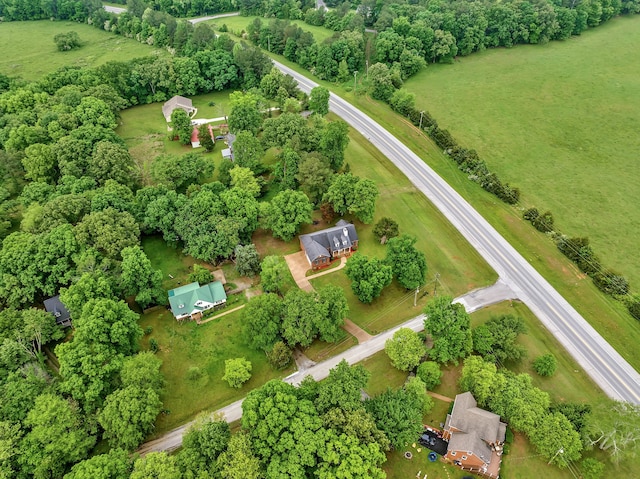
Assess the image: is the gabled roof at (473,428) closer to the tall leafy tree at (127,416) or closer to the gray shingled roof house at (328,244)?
the gray shingled roof house at (328,244)

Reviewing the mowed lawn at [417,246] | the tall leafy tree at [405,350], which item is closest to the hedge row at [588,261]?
the mowed lawn at [417,246]

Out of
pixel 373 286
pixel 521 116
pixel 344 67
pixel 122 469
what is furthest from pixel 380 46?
pixel 122 469

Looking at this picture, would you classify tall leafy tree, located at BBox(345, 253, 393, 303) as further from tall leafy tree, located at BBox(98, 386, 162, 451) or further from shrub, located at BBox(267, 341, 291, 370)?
tall leafy tree, located at BBox(98, 386, 162, 451)

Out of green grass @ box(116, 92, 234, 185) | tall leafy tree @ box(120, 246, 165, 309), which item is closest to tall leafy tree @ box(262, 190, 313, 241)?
tall leafy tree @ box(120, 246, 165, 309)

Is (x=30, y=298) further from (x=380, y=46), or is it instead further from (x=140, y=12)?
(x=140, y=12)

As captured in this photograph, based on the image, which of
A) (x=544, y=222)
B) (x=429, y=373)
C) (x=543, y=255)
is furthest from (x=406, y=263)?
(x=544, y=222)
